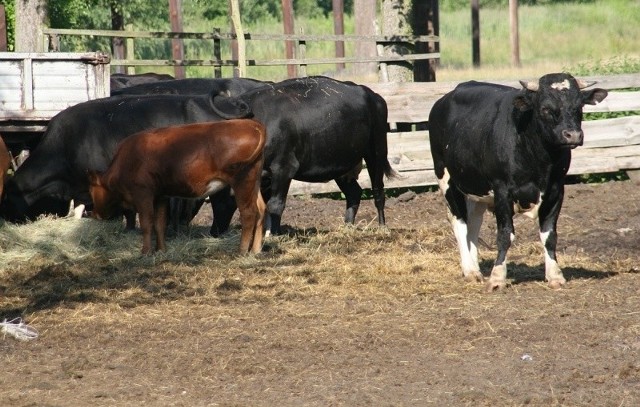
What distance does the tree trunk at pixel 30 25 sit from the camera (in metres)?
18.2

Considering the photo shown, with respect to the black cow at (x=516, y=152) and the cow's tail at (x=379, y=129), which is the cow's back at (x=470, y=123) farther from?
the cow's tail at (x=379, y=129)

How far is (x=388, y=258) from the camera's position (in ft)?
36.6

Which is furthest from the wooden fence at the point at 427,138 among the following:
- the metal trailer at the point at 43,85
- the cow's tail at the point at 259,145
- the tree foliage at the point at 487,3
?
the tree foliage at the point at 487,3

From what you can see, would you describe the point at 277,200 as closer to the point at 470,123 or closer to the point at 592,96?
the point at 470,123

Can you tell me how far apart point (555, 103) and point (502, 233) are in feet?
3.61

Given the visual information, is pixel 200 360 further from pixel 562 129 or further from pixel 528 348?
pixel 562 129

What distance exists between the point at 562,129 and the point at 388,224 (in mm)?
4998

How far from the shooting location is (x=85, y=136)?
12406 mm

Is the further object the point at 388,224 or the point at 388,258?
the point at 388,224

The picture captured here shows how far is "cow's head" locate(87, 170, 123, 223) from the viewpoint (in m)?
11.7

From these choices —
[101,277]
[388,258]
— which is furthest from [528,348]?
[101,277]

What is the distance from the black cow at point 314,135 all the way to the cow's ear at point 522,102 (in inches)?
138

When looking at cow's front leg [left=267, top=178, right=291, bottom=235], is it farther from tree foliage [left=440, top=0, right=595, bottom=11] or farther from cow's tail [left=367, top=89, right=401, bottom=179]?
tree foliage [left=440, top=0, right=595, bottom=11]

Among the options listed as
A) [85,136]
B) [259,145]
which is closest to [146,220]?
Answer: [259,145]
